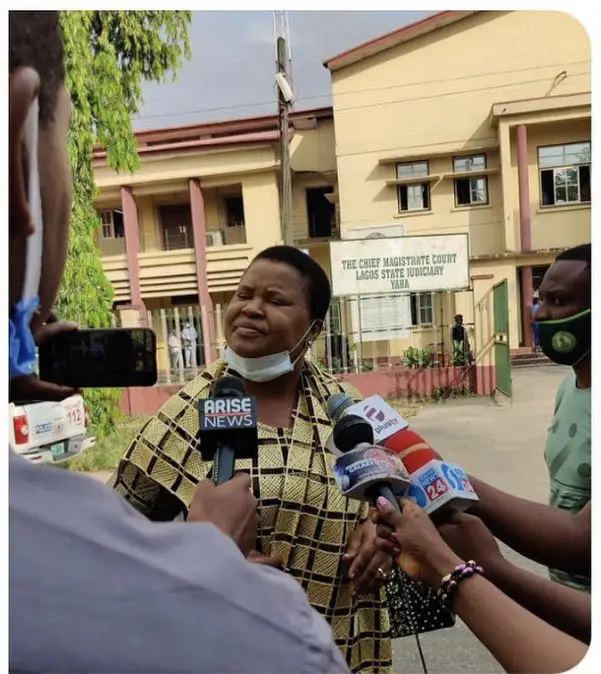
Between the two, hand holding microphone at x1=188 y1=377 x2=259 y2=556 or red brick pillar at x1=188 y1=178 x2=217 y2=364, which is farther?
red brick pillar at x1=188 y1=178 x2=217 y2=364

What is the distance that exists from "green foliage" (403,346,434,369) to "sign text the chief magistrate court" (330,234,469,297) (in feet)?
1.36

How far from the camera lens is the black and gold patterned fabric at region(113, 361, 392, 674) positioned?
1258mm

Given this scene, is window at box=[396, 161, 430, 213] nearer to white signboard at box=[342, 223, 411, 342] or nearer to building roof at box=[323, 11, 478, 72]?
white signboard at box=[342, 223, 411, 342]

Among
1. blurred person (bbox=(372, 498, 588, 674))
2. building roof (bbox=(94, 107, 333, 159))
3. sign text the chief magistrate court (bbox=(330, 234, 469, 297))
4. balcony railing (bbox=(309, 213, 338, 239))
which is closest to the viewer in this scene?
blurred person (bbox=(372, 498, 588, 674))

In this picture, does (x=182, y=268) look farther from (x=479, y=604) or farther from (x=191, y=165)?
(x=479, y=604)

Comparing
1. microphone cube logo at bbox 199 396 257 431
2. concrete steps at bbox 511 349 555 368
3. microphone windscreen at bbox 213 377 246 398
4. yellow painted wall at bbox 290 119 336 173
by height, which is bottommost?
concrete steps at bbox 511 349 555 368

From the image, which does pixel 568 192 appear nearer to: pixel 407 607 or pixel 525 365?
Result: pixel 525 365

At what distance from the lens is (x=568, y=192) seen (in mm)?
1505

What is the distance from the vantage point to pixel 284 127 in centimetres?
167

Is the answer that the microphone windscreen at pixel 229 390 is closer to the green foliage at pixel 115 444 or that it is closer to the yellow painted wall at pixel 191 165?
the green foliage at pixel 115 444

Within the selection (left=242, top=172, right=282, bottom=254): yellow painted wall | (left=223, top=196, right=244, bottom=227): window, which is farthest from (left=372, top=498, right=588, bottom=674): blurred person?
(left=223, top=196, right=244, bottom=227): window

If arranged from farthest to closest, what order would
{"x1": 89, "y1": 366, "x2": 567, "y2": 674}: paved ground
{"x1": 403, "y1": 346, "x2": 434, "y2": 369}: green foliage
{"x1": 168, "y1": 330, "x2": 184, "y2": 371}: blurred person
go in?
{"x1": 403, "y1": 346, "x2": 434, "y2": 369}: green foliage < {"x1": 89, "y1": 366, "x2": 567, "y2": 674}: paved ground < {"x1": 168, "y1": 330, "x2": 184, "y2": 371}: blurred person
